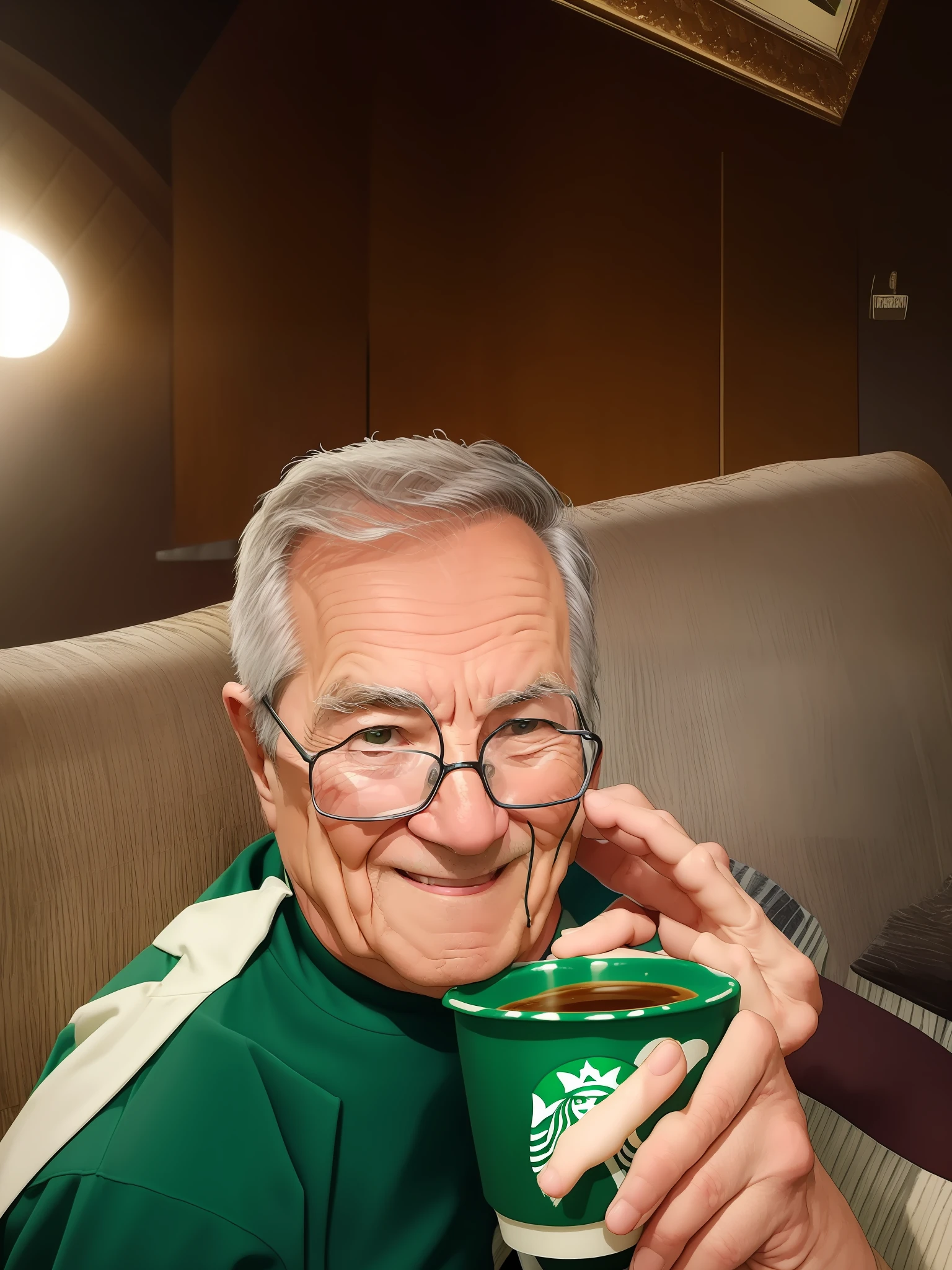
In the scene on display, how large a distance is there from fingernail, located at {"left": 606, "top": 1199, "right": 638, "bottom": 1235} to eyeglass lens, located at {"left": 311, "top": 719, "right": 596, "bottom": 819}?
0.29 m

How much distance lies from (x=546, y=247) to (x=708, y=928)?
4.77 ft

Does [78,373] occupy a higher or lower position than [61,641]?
higher

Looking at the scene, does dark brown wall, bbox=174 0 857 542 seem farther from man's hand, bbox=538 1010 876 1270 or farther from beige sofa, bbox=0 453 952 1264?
man's hand, bbox=538 1010 876 1270

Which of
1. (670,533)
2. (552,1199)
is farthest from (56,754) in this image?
(670,533)

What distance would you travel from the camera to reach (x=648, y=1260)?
57 centimetres

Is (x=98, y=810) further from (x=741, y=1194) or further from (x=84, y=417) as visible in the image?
(x=741, y=1194)

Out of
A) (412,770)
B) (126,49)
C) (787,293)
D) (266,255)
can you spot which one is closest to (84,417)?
(266,255)

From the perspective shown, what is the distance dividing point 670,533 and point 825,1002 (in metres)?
0.78

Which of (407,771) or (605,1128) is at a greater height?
(407,771)

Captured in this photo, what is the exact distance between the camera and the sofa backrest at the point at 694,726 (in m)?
0.90

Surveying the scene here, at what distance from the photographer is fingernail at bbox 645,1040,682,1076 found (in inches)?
19.9

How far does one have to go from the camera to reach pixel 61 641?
1047 millimetres

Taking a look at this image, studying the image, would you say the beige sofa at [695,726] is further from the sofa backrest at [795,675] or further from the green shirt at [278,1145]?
the green shirt at [278,1145]

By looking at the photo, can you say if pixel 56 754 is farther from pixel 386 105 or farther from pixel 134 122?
pixel 386 105
